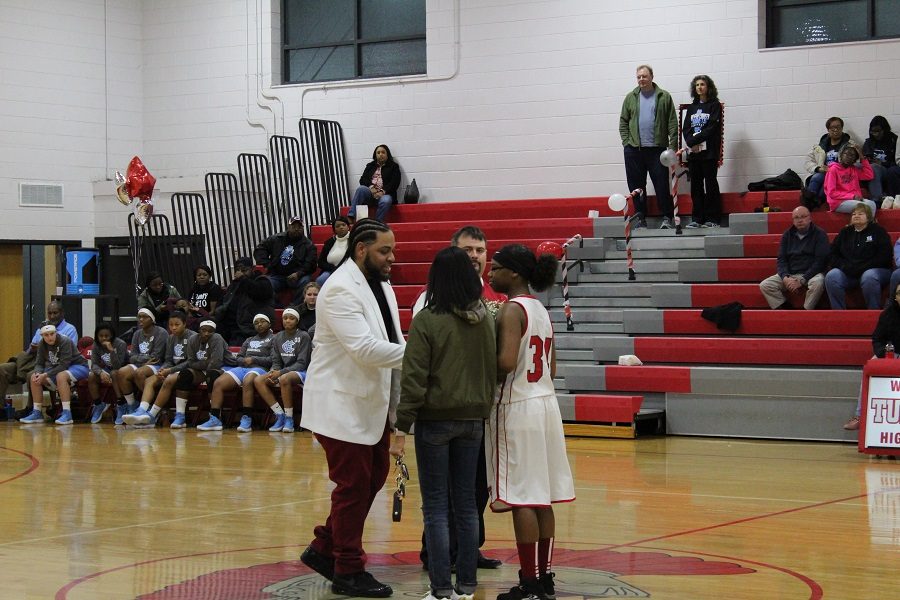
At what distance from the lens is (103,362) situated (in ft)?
48.1

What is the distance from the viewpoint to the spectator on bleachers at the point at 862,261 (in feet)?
39.5

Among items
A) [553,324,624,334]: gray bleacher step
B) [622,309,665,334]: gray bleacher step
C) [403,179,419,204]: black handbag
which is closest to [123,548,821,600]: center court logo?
[622,309,665,334]: gray bleacher step

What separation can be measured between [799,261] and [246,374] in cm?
579

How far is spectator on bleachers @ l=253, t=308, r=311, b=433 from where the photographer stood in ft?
42.9

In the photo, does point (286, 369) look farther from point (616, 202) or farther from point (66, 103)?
point (66, 103)

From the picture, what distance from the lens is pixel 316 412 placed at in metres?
5.35

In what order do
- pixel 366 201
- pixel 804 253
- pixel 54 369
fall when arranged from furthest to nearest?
1. pixel 366 201
2. pixel 54 369
3. pixel 804 253

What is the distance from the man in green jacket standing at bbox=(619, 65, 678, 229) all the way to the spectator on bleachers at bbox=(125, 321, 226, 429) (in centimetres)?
519

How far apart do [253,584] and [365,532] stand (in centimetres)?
148

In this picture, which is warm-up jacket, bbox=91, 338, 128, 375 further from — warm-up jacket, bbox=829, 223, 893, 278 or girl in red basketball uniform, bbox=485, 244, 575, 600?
girl in red basketball uniform, bbox=485, 244, 575, 600

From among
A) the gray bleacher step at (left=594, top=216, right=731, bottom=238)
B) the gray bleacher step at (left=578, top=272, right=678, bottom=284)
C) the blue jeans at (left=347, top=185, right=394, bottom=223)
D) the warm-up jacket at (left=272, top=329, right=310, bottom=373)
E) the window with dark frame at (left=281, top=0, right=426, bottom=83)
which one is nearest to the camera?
the warm-up jacket at (left=272, top=329, right=310, bottom=373)

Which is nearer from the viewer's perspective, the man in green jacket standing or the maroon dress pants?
the maroon dress pants

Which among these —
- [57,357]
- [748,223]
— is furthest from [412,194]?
[57,357]

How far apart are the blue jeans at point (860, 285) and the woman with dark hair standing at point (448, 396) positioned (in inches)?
310
